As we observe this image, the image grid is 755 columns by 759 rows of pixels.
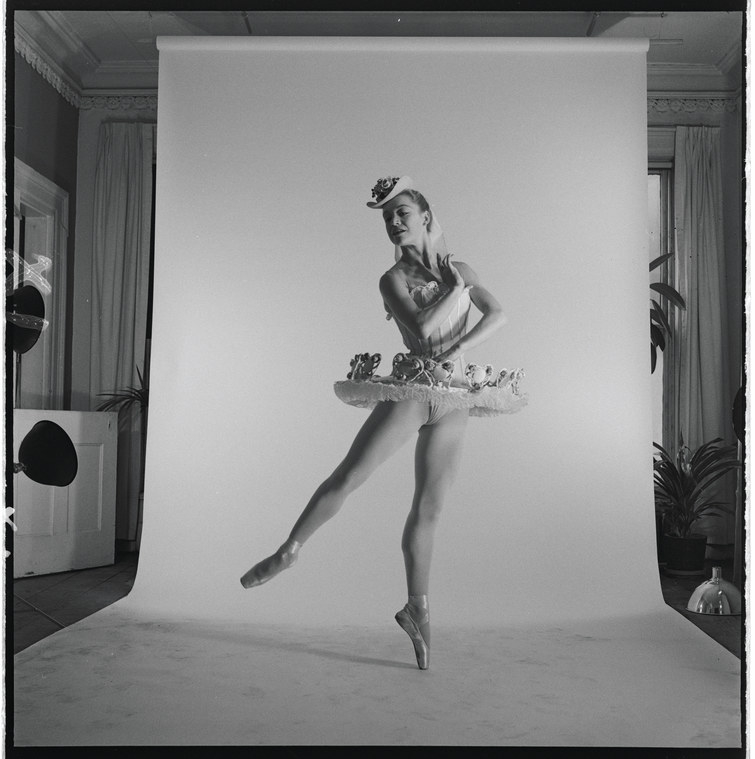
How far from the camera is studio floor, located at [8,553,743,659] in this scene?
3533 millimetres

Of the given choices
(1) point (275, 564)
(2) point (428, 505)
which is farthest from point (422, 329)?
(1) point (275, 564)

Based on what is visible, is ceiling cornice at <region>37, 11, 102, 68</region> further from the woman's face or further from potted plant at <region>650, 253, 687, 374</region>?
potted plant at <region>650, 253, 687, 374</region>

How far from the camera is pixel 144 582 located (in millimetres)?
3889

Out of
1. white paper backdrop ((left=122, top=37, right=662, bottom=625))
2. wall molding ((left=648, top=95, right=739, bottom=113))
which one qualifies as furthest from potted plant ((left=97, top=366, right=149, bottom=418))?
wall molding ((left=648, top=95, right=739, bottom=113))

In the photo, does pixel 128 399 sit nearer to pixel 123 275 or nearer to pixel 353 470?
pixel 123 275

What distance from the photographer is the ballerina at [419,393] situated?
304 cm

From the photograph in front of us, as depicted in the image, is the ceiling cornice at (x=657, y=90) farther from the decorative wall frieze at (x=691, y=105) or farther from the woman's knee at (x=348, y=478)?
the woman's knee at (x=348, y=478)

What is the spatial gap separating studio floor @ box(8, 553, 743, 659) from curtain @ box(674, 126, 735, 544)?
0.78 metres

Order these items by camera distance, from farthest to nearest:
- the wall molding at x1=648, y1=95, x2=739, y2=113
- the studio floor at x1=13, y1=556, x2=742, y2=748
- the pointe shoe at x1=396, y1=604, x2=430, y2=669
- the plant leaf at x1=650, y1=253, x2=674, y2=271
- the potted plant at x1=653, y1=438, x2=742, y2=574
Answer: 1. the wall molding at x1=648, y1=95, x2=739, y2=113
2. the plant leaf at x1=650, y1=253, x2=674, y2=271
3. the potted plant at x1=653, y1=438, x2=742, y2=574
4. the pointe shoe at x1=396, y1=604, x2=430, y2=669
5. the studio floor at x1=13, y1=556, x2=742, y2=748

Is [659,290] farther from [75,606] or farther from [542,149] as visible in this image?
[75,606]

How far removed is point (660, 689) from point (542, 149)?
7.80 feet

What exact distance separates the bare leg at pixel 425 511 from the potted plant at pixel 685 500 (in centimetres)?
200

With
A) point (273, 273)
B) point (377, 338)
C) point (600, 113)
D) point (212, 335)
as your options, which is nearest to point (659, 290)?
point (600, 113)

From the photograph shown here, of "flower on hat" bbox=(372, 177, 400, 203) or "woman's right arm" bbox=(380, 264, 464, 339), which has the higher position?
"flower on hat" bbox=(372, 177, 400, 203)
